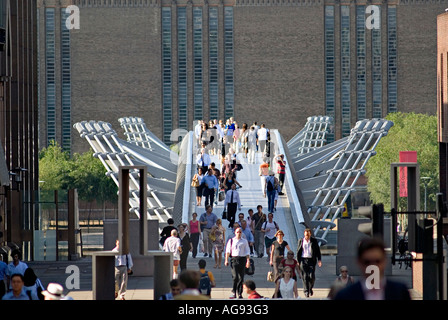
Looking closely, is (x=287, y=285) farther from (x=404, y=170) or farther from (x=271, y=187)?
(x=404, y=170)

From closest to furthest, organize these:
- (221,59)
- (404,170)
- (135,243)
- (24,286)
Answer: (24,286) < (135,243) < (404,170) < (221,59)

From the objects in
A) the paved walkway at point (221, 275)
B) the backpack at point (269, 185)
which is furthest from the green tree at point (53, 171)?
the backpack at point (269, 185)

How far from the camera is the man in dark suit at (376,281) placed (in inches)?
278

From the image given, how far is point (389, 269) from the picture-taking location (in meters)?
21.7

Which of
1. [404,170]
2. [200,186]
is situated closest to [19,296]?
[200,186]

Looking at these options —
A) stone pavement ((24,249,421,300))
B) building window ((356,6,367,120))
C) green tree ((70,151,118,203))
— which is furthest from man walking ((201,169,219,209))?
building window ((356,6,367,120))

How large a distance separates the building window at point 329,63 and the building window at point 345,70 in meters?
0.80

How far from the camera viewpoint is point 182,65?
281 ft

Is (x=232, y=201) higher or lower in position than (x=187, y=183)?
lower

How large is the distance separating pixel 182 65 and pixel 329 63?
11.8m

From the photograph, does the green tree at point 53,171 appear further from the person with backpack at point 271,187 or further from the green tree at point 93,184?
the person with backpack at point 271,187

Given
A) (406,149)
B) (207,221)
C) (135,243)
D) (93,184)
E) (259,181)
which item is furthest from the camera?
(93,184)

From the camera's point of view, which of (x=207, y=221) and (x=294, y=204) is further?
(x=294, y=204)
